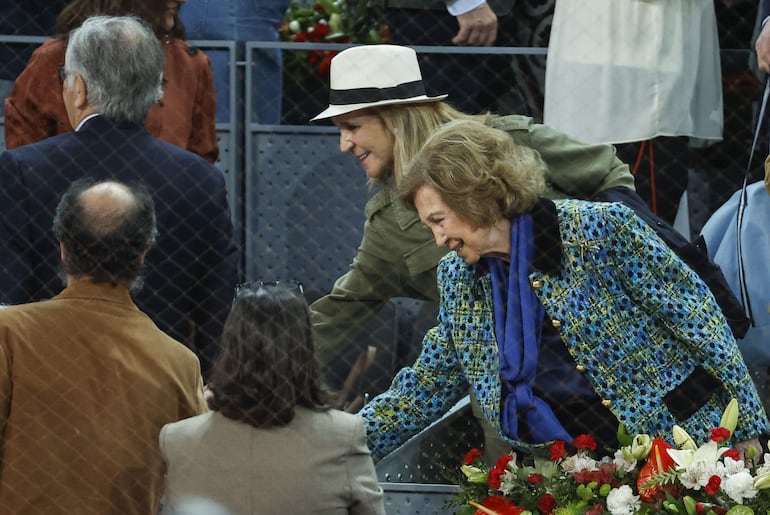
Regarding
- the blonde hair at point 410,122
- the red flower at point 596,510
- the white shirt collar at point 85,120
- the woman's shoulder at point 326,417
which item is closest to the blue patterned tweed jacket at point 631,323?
the red flower at point 596,510

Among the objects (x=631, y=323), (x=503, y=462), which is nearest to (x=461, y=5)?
(x=631, y=323)

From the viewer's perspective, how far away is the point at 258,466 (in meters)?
3.39

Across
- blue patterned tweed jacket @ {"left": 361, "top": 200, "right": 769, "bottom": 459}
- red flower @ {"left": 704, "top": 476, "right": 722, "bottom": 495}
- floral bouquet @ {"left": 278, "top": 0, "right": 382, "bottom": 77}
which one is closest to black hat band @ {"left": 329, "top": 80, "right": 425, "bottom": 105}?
blue patterned tweed jacket @ {"left": 361, "top": 200, "right": 769, "bottom": 459}

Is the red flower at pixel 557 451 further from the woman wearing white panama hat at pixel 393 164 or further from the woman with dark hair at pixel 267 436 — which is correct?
the woman wearing white panama hat at pixel 393 164

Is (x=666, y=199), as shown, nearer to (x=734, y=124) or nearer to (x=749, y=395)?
(x=734, y=124)

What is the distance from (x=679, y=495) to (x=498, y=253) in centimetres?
67

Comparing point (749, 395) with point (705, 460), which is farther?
point (749, 395)

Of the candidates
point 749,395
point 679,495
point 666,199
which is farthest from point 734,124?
point 679,495

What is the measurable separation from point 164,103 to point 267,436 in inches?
67.5

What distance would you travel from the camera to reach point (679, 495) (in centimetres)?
337

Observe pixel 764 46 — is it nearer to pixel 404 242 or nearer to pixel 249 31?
pixel 404 242

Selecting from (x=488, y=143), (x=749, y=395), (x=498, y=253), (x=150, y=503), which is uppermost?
(x=488, y=143)

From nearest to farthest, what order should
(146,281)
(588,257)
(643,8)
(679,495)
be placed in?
(679,495)
(588,257)
(146,281)
(643,8)

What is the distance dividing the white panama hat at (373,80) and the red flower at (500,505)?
45.6 inches
